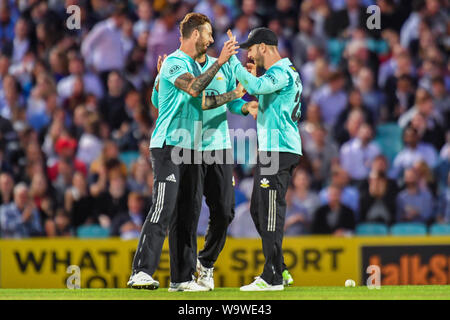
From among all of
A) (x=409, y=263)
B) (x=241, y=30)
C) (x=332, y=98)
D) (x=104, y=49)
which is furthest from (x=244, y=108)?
(x=104, y=49)

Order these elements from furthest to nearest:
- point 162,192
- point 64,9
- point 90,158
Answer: point 64,9
point 90,158
point 162,192

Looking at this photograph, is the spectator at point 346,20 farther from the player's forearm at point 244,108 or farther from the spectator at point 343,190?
the player's forearm at point 244,108

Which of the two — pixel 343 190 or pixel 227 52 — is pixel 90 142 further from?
pixel 227 52

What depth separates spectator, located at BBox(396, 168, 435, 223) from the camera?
1042 centimetres

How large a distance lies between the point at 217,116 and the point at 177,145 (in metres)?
0.45

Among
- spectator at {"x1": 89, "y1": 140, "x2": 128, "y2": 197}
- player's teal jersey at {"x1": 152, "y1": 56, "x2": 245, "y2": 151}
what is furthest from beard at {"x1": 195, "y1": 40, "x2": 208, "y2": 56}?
spectator at {"x1": 89, "y1": 140, "x2": 128, "y2": 197}

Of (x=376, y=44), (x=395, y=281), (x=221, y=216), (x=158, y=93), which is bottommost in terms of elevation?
(x=395, y=281)

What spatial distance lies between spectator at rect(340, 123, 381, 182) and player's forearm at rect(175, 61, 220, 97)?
192 inches

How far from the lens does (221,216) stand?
686cm

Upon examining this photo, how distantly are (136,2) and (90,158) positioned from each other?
9.62 feet

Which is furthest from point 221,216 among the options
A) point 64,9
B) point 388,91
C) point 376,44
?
point 64,9

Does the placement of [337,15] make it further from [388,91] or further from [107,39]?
[107,39]

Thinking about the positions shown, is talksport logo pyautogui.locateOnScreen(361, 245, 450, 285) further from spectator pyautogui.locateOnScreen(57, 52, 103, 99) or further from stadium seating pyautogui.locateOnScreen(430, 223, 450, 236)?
spectator pyautogui.locateOnScreen(57, 52, 103, 99)

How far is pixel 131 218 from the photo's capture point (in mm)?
10211
